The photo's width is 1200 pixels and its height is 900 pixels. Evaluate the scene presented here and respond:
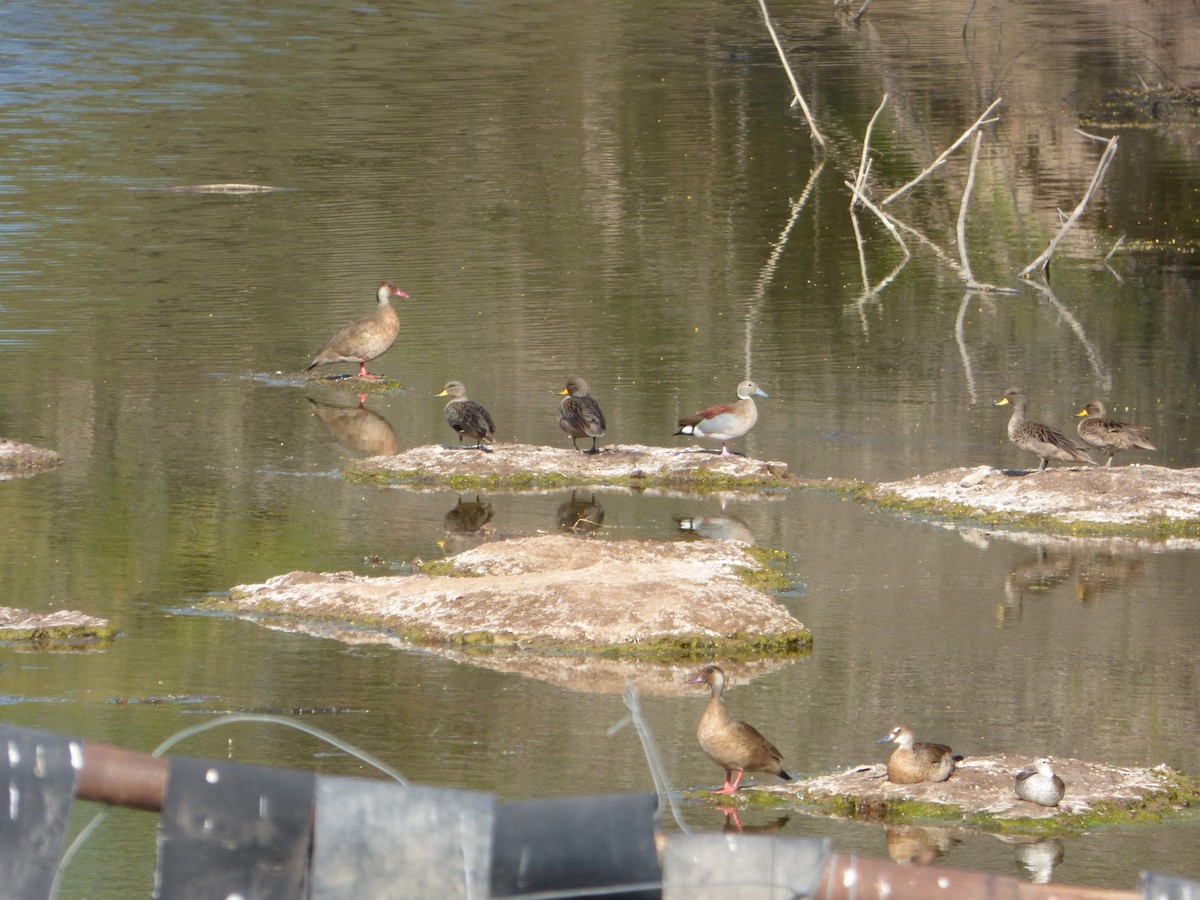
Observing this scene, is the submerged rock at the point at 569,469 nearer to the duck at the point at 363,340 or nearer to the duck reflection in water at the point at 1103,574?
the duck reflection in water at the point at 1103,574

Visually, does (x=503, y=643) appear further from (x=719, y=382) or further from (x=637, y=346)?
(x=637, y=346)

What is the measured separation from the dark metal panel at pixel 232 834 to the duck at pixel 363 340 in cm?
2080

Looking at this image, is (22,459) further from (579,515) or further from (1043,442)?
(1043,442)

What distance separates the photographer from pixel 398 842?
445 centimetres

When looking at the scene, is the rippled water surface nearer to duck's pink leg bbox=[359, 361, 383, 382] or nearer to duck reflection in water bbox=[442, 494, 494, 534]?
duck reflection in water bbox=[442, 494, 494, 534]

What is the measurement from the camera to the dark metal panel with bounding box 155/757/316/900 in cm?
450

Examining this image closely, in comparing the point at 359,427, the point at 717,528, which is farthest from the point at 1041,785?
the point at 359,427

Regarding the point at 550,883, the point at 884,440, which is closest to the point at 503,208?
the point at 884,440

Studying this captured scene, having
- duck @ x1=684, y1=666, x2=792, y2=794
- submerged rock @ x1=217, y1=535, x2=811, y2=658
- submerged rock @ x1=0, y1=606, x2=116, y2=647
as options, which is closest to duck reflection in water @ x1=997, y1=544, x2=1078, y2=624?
submerged rock @ x1=217, y1=535, x2=811, y2=658

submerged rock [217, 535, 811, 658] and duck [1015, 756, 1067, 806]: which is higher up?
duck [1015, 756, 1067, 806]

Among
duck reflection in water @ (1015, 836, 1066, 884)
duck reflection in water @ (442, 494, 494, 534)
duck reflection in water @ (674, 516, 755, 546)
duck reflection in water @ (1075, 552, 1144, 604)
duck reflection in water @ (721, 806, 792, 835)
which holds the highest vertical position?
duck reflection in water @ (721, 806, 792, 835)

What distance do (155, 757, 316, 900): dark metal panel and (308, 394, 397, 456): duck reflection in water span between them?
58.3ft

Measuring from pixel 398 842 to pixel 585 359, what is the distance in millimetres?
22405

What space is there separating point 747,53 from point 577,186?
25.8 m
